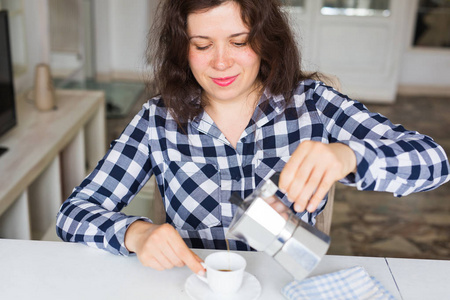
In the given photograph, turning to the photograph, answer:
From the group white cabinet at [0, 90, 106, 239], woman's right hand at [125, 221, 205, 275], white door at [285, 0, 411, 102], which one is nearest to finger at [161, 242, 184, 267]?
woman's right hand at [125, 221, 205, 275]

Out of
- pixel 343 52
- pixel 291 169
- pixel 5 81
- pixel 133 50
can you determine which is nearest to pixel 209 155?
pixel 291 169

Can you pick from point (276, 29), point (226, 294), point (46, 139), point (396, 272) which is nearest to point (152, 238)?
point (226, 294)

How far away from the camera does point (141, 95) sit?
15.1 ft

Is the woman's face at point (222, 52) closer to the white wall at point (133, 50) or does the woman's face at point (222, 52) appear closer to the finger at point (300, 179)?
the finger at point (300, 179)

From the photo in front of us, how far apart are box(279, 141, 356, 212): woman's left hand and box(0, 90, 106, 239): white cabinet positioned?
4.00 ft

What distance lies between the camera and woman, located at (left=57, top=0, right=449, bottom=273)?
1.08m

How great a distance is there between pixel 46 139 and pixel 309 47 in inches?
120

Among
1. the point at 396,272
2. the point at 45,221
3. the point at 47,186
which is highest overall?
the point at 396,272

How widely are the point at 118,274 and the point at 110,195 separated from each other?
0.86ft

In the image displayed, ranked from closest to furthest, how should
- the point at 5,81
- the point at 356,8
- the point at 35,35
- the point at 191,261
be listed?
the point at 191,261, the point at 5,81, the point at 35,35, the point at 356,8

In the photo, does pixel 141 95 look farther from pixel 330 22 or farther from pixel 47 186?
pixel 47 186

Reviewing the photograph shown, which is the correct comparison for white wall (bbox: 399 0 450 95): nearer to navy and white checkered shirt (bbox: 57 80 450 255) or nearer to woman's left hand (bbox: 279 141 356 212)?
navy and white checkered shirt (bbox: 57 80 450 255)

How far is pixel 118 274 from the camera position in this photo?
96 centimetres

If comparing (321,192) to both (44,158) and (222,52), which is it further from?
(44,158)
